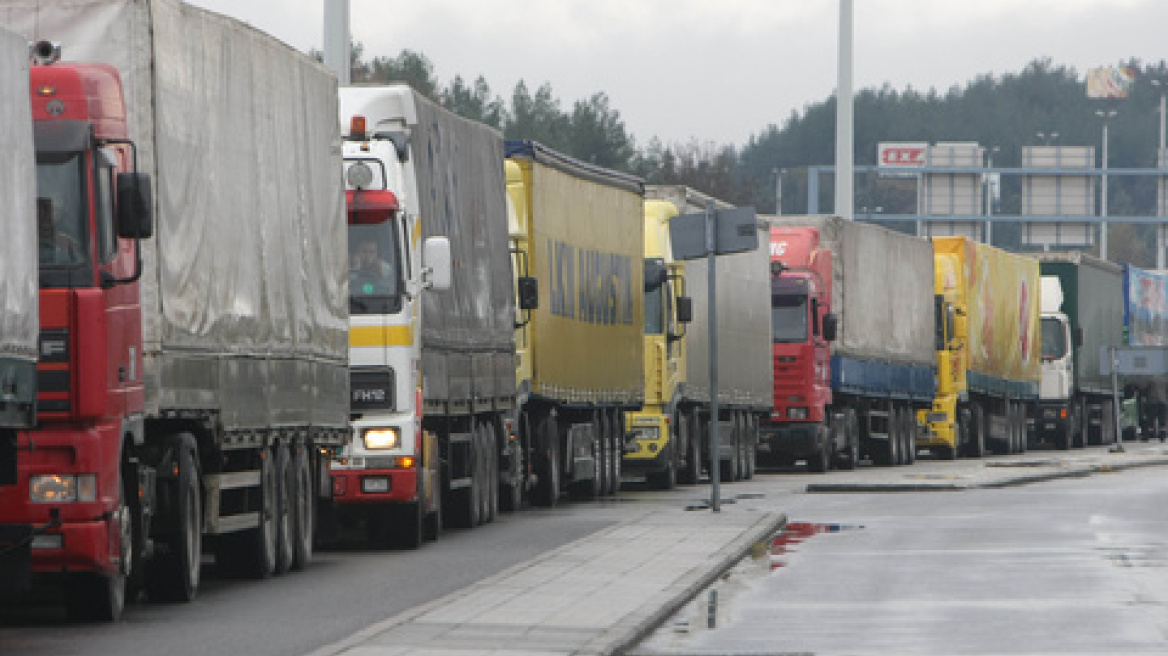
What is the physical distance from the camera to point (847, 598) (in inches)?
668

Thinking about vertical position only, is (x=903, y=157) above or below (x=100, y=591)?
above

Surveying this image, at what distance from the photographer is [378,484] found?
72.2ft

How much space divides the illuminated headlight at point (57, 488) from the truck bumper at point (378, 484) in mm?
7561

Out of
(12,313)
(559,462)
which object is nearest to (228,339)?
(12,313)

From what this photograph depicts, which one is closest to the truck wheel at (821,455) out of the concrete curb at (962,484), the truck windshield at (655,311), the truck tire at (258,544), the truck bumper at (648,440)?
the concrete curb at (962,484)

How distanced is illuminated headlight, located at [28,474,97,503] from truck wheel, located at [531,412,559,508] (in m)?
15.2

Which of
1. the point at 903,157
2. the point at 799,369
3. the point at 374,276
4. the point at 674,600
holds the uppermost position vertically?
the point at 903,157

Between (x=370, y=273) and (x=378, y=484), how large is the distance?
5.38ft

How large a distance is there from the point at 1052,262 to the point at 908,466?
Answer: 49.0 ft

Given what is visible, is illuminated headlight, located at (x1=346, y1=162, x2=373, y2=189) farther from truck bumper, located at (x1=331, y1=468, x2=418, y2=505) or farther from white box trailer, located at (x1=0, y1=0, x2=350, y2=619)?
truck bumper, located at (x1=331, y1=468, x2=418, y2=505)

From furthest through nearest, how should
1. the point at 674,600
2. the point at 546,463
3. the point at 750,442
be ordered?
the point at 750,442 < the point at 546,463 < the point at 674,600

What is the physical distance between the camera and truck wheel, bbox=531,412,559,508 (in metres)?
29.7

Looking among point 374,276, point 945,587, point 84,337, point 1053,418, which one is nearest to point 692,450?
point 374,276

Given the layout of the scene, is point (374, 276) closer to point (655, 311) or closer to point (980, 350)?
point (655, 311)
